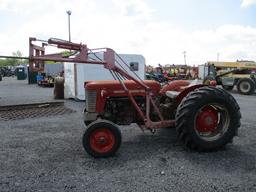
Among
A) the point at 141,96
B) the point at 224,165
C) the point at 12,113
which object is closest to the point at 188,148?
the point at 224,165

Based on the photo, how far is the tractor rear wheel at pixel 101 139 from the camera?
4598 millimetres

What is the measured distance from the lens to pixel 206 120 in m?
5.00

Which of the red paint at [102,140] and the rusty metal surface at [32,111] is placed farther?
the rusty metal surface at [32,111]

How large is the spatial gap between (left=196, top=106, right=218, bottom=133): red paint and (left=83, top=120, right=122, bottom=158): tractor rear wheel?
134 centimetres

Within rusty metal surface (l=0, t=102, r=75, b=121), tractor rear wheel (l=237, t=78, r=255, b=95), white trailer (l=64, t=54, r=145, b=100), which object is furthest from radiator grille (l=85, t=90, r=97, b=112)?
tractor rear wheel (l=237, t=78, r=255, b=95)

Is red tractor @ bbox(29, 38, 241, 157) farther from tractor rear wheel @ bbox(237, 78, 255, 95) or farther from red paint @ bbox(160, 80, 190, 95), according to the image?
tractor rear wheel @ bbox(237, 78, 255, 95)

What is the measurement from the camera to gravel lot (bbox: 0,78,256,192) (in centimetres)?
365

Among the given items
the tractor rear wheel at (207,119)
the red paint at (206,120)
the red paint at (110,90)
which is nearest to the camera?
the tractor rear wheel at (207,119)

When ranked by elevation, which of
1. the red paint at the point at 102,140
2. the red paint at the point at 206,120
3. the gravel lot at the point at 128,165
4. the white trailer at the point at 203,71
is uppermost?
the white trailer at the point at 203,71

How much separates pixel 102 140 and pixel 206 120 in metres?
1.72

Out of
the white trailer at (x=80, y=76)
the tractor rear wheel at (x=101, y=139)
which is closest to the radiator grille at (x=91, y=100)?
the tractor rear wheel at (x=101, y=139)

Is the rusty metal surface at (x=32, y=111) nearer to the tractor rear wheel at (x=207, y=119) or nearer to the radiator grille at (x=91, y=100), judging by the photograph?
the radiator grille at (x=91, y=100)

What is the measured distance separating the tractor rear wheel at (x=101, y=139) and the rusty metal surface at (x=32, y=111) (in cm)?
410

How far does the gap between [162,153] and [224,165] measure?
3.23 feet
